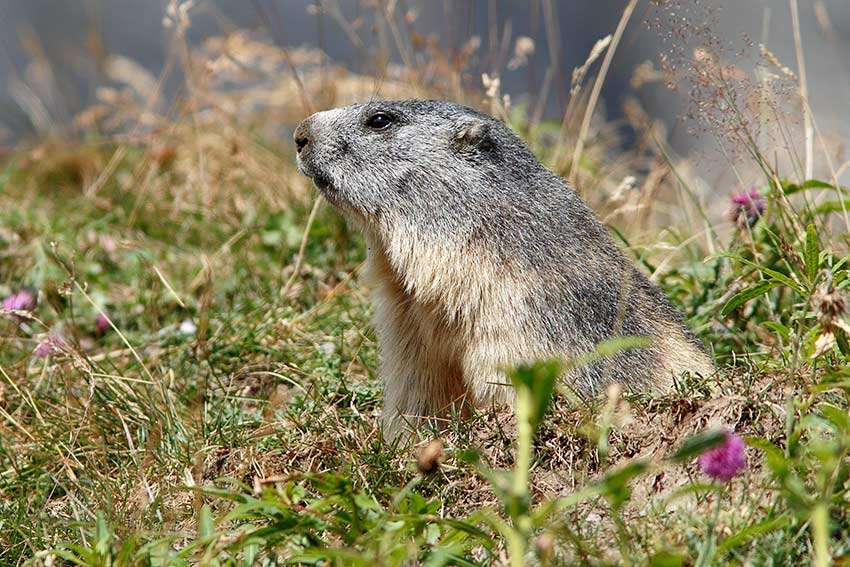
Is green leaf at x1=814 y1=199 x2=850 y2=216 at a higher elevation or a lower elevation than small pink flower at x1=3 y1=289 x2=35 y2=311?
higher

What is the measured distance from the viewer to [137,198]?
6941 millimetres

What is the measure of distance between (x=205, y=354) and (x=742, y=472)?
9.59 ft

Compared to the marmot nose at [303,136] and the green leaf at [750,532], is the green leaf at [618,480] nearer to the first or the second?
the green leaf at [750,532]

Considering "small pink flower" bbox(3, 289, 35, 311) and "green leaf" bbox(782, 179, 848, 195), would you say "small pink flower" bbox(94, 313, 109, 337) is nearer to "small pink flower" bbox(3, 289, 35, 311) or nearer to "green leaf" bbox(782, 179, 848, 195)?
"small pink flower" bbox(3, 289, 35, 311)

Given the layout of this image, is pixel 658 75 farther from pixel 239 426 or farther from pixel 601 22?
pixel 601 22

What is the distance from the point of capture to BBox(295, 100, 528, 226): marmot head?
13.9 feet

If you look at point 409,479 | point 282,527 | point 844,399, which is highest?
point 844,399

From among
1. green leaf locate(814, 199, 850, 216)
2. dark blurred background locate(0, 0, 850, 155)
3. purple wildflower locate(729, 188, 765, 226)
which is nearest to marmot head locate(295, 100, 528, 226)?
purple wildflower locate(729, 188, 765, 226)

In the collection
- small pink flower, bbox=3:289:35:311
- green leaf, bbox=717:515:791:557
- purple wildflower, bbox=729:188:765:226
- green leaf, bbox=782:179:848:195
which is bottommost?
small pink flower, bbox=3:289:35:311

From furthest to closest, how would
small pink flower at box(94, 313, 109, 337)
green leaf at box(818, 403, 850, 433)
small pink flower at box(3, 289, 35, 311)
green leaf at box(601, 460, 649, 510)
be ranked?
1. small pink flower at box(94, 313, 109, 337)
2. small pink flower at box(3, 289, 35, 311)
3. green leaf at box(818, 403, 850, 433)
4. green leaf at box(601, 460, 649, 510)

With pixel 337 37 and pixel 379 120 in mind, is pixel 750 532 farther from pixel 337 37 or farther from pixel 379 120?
pixel 337 37

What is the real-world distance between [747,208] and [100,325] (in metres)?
3.58

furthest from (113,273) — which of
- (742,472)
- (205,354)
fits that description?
(742,472)

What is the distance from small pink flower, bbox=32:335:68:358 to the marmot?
4.60ft
